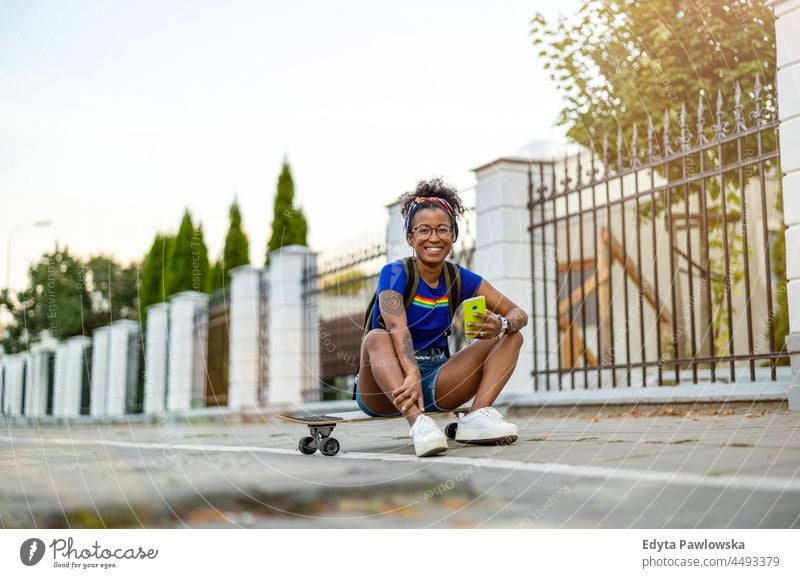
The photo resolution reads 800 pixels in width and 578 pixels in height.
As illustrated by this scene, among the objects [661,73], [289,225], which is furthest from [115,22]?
[289,225]

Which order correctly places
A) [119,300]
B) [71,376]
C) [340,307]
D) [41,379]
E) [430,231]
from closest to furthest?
1. [430,231]
2. [340,307]
3. [119,300]
4. [71,376]
5. [41,379]

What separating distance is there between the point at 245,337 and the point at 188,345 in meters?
1.74

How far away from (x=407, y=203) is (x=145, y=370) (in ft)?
30.5

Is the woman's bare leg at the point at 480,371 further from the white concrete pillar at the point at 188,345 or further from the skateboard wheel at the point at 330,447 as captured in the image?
the white concrete pillar at the point at 188,345

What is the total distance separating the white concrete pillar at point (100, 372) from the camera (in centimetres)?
1224

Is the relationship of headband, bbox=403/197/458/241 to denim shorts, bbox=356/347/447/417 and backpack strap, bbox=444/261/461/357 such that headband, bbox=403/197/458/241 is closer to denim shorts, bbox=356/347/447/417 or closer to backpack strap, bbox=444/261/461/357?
backpack strap, bbox=444/261/461/357

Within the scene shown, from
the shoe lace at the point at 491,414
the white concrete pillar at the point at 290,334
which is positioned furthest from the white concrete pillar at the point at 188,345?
the shoe lace at the point at 491,414

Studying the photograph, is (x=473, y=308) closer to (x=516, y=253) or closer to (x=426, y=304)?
(x=426, y=304)

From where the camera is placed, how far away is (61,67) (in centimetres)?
280

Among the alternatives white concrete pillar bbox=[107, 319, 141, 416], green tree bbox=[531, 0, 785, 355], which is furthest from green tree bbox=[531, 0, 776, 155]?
white concrete pillar bbox=[107, 319, 141, 416]

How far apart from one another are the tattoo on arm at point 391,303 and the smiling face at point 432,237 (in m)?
0.15

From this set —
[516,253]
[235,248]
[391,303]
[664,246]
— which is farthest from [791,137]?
[235,248]

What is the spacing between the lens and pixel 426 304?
2449 mm

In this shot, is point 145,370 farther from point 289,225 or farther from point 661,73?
point 661,73
